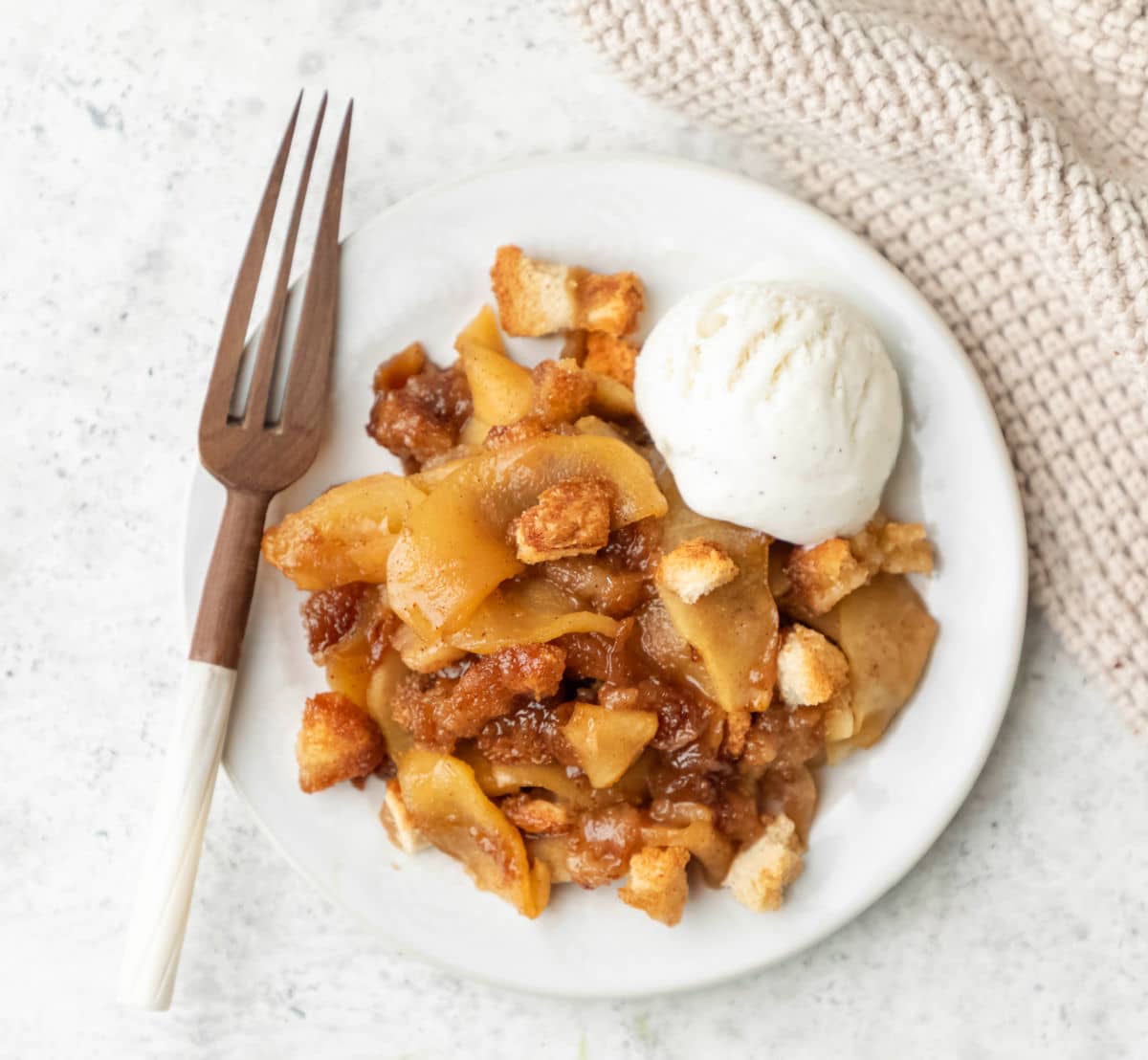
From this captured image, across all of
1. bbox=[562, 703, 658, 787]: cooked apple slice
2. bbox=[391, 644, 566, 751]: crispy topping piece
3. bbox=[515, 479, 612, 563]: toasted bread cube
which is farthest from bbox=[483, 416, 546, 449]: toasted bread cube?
bbox=[562, 703, 658, 787]: cooked apple slice

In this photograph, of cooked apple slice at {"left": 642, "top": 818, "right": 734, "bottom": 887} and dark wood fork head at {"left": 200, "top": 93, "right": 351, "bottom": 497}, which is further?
dark wood fork head at {"left": 200, "top": 93, "right": 351, "bottom": 497}

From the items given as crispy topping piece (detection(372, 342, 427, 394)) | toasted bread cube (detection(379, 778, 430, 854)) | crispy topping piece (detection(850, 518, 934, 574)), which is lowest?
toasted bread cube (detection(379, 778, 430, 854))

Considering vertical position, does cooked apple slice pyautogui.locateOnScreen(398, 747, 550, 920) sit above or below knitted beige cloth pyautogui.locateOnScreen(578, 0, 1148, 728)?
below

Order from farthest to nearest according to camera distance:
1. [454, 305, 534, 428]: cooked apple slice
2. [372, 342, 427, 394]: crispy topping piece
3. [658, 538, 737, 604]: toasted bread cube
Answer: [372, 342, 427, 394]: crispy topping piece, [454, 305, 534, 428]: cooked apple slice, [658, 538, 737, 604]: toasted bread cube

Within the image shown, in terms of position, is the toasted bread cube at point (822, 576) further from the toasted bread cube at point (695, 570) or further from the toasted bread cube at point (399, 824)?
the toasted bread cube at point (399, 824)

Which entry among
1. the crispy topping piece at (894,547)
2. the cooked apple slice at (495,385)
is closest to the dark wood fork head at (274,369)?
the cooked apple slice at (495,385)

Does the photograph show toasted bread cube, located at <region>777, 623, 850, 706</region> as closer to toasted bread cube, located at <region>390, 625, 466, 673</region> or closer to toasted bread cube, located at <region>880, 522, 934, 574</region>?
toasted bread cube, located at <region>880, 522, 934, 574</region>

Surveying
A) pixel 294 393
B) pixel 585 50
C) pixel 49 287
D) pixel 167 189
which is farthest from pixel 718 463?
pixel 49 287
